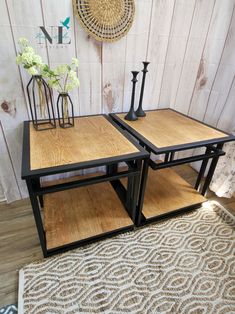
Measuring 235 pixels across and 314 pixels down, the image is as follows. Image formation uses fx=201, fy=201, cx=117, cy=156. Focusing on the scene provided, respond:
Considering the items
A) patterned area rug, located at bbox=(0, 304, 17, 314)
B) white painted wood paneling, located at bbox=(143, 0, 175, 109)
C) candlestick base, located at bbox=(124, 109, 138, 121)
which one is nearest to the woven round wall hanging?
white painted wood paneling, located at bbox=(143, 0, 175, 109)

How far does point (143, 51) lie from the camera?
1.51 metres

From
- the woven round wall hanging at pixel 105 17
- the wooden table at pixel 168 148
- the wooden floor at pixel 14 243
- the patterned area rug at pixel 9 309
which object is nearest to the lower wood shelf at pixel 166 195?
the wooden table at pixel 168 148

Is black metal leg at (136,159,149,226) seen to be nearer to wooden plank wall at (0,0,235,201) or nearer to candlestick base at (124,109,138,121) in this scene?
candlestick base at (124,109,138,121)

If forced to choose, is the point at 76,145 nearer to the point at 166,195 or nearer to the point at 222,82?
the point at 166,195

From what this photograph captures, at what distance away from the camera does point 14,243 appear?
52.0 inches

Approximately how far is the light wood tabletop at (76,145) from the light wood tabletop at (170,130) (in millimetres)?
174

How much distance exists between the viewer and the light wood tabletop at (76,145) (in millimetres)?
1009

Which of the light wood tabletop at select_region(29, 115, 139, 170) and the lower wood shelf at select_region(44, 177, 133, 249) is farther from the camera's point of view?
the lower wood shelf at select_region(44, 177, 133, 249)

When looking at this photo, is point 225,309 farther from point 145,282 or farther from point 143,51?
point 143,51

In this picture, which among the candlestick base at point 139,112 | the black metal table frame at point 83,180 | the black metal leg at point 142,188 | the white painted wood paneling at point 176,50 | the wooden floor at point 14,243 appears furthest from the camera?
the candlestick base at point 139,112

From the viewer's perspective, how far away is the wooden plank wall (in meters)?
1.20

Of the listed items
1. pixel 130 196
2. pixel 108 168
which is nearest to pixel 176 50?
pixel 108 168

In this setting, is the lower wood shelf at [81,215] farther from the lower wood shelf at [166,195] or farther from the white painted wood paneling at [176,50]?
the white painted wood paneling at [176,50]

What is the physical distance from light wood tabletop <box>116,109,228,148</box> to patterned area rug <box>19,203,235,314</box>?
66cm
